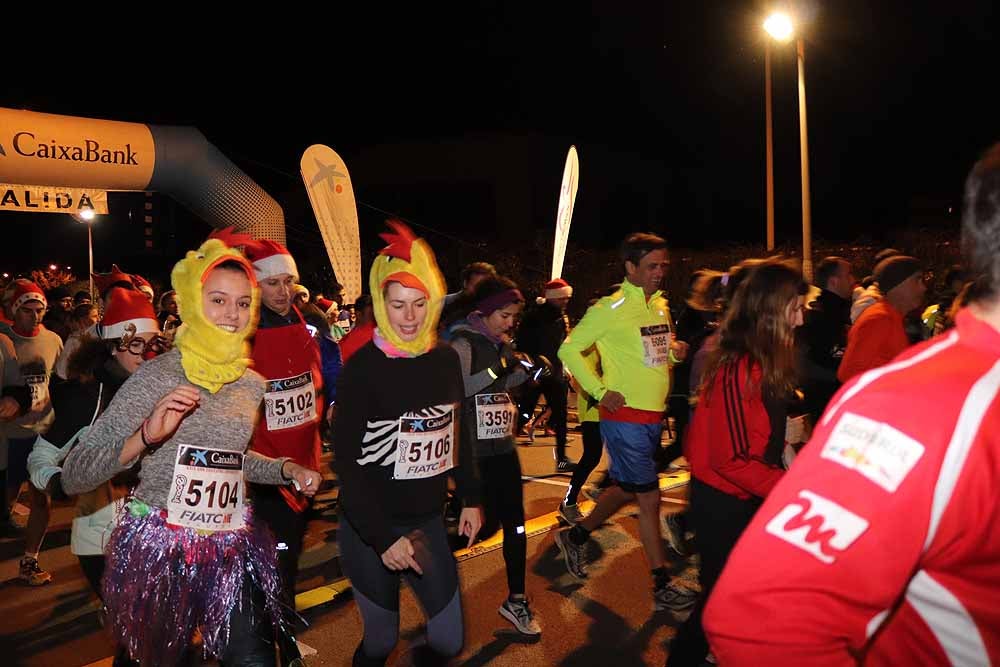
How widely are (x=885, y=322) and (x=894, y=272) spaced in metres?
0.53

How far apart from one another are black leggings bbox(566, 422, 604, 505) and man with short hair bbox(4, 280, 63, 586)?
3725 mm

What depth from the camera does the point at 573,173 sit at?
16.7 metres

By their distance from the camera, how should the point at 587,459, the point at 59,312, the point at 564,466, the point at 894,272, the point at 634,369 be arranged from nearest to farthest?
the point at 634,369 → the point at 894,272 → the point at 587,459 → the point at 564,466 → the point at 59,312

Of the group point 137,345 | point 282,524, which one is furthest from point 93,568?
point 137,345

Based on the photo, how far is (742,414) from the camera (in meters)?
3.53

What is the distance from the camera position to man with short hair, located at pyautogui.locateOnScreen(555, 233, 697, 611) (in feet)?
17.3

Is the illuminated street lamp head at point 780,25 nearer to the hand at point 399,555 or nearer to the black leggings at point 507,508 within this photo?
the black leggings at point 507,508

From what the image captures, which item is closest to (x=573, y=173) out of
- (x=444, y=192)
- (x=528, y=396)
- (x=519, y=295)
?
(x=528, y=396)

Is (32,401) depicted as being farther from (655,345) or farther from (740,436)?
(740,436)

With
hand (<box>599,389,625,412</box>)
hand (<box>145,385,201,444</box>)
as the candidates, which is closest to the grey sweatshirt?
hand (<box>145,385,201,444</box>)

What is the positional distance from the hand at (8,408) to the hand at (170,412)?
9.43 feet

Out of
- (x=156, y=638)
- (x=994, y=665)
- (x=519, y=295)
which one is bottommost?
(x=156, y=638)

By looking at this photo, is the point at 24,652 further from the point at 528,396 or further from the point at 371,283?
the point at 528,396

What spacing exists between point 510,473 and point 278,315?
1547 mm
